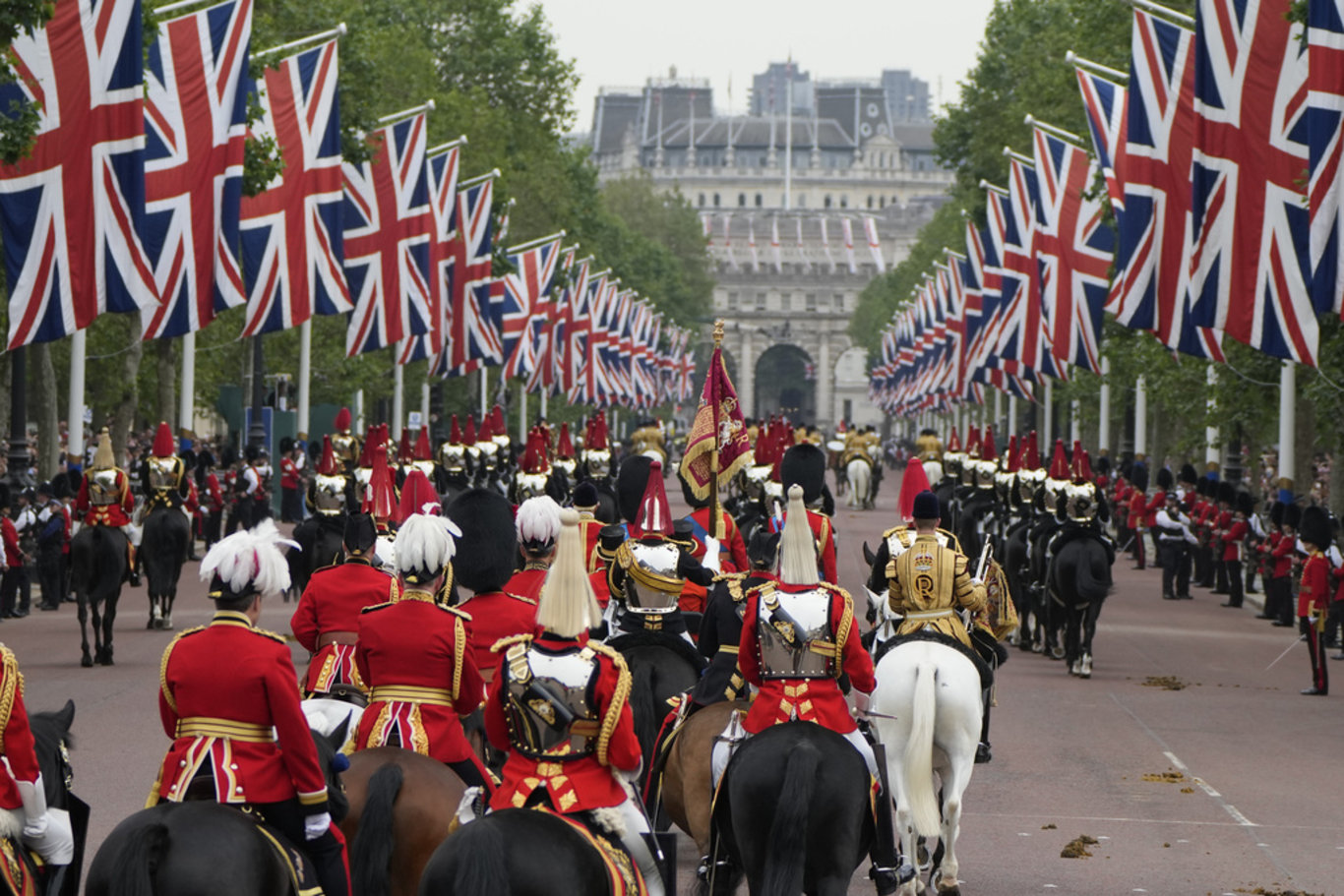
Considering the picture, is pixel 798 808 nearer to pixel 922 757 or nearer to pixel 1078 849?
pixel 922 757

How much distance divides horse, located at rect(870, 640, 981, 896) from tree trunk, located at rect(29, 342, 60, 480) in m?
23.2

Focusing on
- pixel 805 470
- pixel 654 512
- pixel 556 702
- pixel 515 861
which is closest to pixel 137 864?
pixel 515 861

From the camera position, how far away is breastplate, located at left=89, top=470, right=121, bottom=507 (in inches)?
791

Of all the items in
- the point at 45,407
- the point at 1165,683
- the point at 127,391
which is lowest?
the point at 1165,683

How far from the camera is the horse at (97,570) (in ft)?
65.1

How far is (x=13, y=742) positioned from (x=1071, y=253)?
95.3 feet

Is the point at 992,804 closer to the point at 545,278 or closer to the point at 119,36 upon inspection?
the point at 119,36

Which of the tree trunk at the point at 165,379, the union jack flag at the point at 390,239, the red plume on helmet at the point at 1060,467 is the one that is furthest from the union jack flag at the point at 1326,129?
the tree trunk at the point at 165,379

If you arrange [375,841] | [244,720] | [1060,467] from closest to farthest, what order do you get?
1. [244,720]
2. [375,841]
3. [1060,467]

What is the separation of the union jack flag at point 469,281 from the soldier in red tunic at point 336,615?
32.4 m

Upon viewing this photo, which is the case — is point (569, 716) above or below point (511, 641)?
below

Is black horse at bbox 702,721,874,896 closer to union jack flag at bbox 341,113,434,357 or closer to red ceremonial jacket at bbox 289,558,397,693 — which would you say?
red ceremonial jacket at bbox 289,558,397,693

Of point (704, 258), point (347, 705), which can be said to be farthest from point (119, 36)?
point (704, 258)

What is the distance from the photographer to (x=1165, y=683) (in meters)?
20.8
